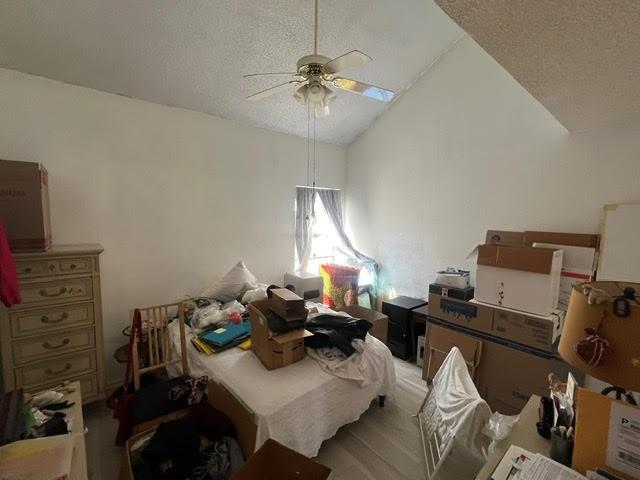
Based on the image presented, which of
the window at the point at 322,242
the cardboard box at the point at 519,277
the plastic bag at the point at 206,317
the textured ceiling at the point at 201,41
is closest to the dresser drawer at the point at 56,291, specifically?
the plastic bag at the point at 206,317

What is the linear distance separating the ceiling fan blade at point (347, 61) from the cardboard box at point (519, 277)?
1.70m

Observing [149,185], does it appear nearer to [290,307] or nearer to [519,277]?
[290,307]

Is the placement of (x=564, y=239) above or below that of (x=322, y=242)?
above

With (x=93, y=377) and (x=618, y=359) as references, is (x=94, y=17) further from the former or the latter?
(x=618, y=359)

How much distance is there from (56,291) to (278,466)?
1.85 meters

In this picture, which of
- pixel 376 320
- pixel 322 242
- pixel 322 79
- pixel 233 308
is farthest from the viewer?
pixel 322 242

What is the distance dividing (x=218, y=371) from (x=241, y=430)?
41cm

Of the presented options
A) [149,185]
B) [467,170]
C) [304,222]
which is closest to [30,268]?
[149,185]

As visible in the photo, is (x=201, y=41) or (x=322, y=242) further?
(x=322, y=242)

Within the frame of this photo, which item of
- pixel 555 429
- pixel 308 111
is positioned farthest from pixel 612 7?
pixel 308 111

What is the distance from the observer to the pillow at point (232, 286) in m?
2.96

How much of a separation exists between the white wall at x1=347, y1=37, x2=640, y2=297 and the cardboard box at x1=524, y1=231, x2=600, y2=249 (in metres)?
0.11

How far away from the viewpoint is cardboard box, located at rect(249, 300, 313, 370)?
72.0 inches

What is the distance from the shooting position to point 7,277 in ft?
5.18
